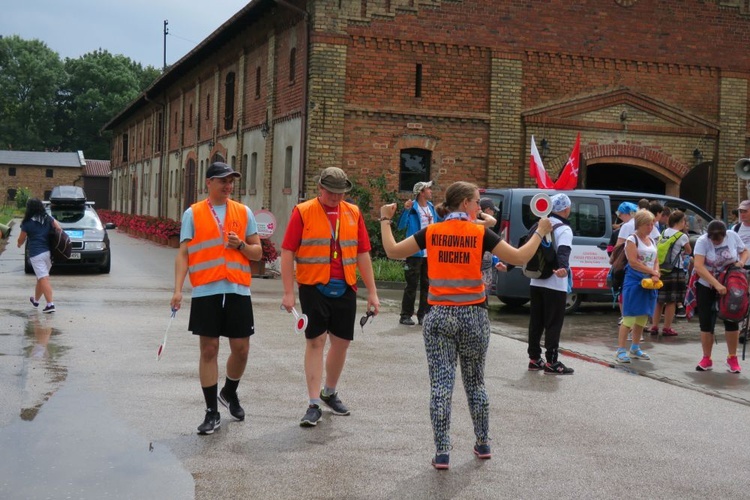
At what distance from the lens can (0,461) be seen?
5926mm

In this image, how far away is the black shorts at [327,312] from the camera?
7.29 meters

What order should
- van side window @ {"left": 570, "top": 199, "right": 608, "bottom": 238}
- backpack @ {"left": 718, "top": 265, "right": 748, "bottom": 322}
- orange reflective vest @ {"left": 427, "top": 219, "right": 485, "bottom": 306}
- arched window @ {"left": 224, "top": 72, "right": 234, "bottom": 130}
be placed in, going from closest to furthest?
orange reflective vest @ {"left": 427, "top": 219, "right": 485, "bottom": 306}
backpack @ {"left": 718, "top": 265, "right": 748, "bottom": 322}
van side window @ {"left": 570, "top": 199, "right": 608, "bottom": 238}
arched window @ {"left": 224, "top": 72, "right": 234, "bottom": 130}

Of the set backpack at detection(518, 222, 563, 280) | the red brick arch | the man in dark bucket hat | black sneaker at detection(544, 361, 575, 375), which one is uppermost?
Result: the red brick arch

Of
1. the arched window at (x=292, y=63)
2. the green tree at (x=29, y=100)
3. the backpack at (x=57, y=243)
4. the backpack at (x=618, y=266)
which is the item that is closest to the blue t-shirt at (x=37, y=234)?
the backpack at (x=57, y=243)

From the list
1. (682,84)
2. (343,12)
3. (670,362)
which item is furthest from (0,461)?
(682,84)

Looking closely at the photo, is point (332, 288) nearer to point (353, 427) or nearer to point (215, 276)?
point (215, 276)

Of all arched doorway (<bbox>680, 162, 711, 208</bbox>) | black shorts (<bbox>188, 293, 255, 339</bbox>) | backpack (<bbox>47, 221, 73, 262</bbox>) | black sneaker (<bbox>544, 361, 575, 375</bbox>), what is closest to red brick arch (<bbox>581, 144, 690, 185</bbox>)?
arched doorway (<bbox>680, 162, 711, 208</bbox>)

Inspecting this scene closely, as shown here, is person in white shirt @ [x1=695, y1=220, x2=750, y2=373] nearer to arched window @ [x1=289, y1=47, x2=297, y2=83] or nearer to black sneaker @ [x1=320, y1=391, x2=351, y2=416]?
black sneaker @ [x1=320, y1=391, x2=351, y2=416]

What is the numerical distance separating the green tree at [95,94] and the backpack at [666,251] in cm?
9663

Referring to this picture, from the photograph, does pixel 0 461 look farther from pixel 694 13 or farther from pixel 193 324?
pixel 694 13

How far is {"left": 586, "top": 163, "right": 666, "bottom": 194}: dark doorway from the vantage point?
2708 cm

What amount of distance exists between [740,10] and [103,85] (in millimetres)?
92009

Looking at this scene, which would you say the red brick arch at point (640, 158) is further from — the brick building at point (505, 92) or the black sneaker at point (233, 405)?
the black sneaker at point (233, 405)

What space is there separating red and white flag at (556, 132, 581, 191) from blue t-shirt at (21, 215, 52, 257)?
12.3 metres
